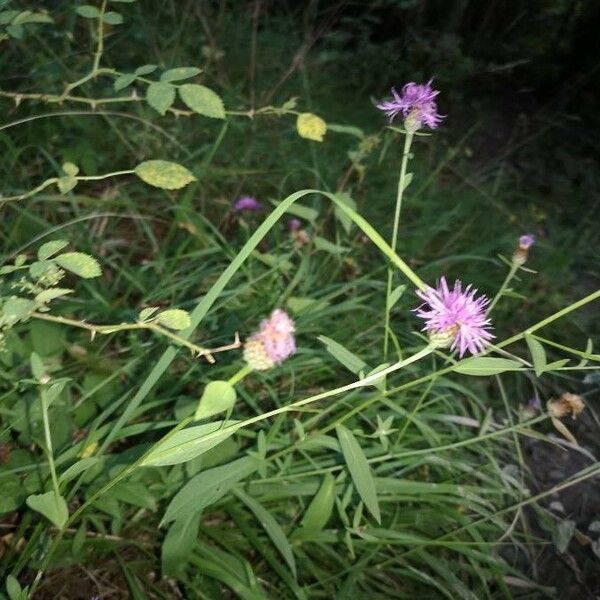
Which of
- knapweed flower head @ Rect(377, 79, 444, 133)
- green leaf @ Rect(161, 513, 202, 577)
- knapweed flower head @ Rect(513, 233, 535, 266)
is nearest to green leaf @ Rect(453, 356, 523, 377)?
knapweed flower head @ Rect(513, 233, 535, 266)

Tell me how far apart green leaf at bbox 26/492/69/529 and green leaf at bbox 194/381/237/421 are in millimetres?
291

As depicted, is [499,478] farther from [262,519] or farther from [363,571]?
[262,519]

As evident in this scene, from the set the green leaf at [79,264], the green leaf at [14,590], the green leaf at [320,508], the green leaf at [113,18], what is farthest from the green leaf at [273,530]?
the green leaf at [113,18]

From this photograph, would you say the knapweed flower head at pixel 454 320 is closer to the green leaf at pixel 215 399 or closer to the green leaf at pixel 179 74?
the green leaf at pixel 215 399

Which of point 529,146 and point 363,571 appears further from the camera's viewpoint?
point 529,146

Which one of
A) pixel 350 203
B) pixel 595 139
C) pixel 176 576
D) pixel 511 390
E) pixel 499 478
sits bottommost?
pixel 595 139

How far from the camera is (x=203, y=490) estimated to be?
89 cm

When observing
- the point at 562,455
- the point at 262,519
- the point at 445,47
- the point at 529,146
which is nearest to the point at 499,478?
the point at 562,455

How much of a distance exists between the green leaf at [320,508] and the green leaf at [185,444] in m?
0.43

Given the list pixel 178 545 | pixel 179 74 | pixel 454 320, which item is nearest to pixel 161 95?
pixel 179 74

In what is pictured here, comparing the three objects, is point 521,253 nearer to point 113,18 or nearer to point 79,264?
point 79,264

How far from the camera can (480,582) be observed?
3.72ft

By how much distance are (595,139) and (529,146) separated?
59cm

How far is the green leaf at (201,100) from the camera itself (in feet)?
2.79
